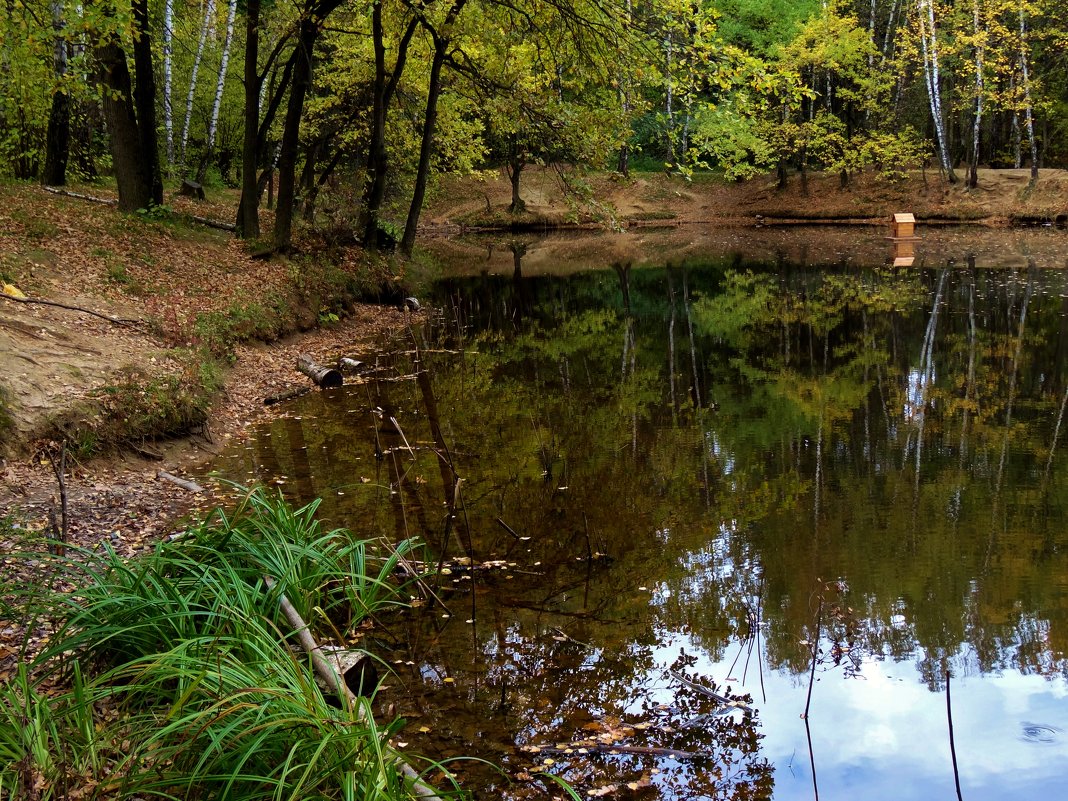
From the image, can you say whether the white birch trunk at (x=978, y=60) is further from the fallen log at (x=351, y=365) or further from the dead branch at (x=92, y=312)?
the dead branch at (x=92, y=312)

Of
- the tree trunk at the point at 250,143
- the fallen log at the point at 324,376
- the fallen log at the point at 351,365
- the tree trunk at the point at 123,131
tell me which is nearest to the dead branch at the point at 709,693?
the fallen log at the point at 324,376

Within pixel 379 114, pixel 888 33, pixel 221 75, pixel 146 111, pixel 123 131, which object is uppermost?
pixel 888 33

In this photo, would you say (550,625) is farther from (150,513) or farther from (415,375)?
(415,375)

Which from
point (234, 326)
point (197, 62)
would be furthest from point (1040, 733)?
point (197, 62)

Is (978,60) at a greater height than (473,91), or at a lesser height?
greater

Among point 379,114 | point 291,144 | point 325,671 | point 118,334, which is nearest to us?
point 325,671

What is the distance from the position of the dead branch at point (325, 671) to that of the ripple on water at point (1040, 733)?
3377mm

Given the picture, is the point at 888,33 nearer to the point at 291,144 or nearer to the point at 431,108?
the point at 431,108

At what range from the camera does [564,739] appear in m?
5.07

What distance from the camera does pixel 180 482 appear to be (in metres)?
8.91

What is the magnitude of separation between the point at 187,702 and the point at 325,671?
88cm

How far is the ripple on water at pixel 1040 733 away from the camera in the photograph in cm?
509

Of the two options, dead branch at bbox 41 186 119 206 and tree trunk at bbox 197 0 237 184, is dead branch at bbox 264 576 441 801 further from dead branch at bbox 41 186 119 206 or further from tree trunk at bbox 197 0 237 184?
tree trunk at bbox 197 0 237 184

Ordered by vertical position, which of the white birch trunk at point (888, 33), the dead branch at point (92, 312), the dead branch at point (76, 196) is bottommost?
the dead branch at point (92, 312)
